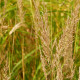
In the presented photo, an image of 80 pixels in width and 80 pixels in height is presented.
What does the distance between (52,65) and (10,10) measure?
1297 mm

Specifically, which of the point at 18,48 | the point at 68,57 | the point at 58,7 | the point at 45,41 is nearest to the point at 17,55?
the point at 18,48

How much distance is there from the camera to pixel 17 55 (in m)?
2.29

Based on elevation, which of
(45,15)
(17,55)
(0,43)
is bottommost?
(17,55)

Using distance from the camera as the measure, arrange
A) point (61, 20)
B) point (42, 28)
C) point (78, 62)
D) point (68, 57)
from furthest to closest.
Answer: point (61, 20) < point (78, 62) < point (68, 57) < point (42, 28)

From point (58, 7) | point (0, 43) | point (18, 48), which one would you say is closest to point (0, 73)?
point (0, 43)

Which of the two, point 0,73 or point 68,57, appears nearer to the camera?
point 68,57

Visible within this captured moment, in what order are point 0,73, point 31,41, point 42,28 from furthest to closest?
point 31,41, point 0,73, point 42,28

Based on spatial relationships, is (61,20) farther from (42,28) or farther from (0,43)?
(42,28)

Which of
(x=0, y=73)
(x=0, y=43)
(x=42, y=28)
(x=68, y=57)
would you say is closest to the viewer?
(x=42, y=28)

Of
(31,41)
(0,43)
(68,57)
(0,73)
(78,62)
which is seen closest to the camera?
(68,57)

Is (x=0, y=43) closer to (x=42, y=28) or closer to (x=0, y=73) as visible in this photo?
(x=0, y=73)

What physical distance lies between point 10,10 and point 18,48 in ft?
1.47

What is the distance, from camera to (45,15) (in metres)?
1.25

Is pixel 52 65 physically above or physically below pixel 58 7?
below
